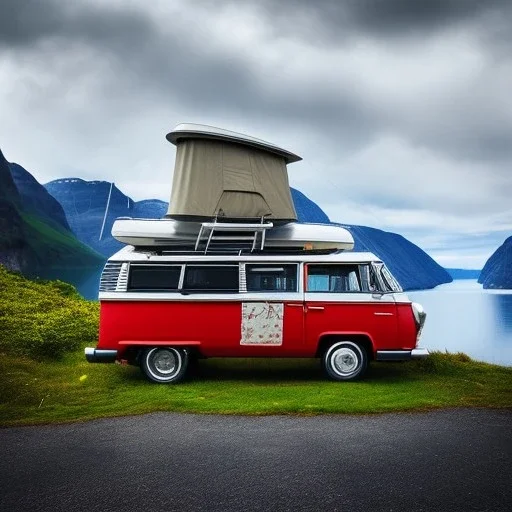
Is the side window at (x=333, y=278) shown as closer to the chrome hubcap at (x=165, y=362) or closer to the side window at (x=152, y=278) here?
the side window at (x=152, y=278)

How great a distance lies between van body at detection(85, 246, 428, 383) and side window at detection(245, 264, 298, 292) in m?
0.02

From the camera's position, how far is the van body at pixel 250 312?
35.2 feet

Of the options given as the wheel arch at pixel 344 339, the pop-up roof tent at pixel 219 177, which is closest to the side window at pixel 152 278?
the pop-up roof tent at pixel 219 177

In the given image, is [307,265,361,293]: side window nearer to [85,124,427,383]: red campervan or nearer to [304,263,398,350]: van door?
[85,124,427,383]: red campervan

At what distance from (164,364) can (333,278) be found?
13.2 feet

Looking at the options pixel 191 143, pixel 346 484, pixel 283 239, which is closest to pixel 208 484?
pixel 346 484

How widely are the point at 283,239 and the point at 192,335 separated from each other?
9.34 ft

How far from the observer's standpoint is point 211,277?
11.0 meters

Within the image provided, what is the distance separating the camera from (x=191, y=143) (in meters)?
11.3

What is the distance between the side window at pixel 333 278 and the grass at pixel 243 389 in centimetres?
195

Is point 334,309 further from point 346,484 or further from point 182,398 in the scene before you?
point 346,484

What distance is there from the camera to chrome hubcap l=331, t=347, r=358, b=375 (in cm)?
1094

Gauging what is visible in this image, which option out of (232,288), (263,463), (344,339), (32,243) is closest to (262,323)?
(232,288)

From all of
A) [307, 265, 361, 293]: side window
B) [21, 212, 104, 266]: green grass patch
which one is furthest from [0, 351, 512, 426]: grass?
[21, 212, 104, 266]: green grass patch
